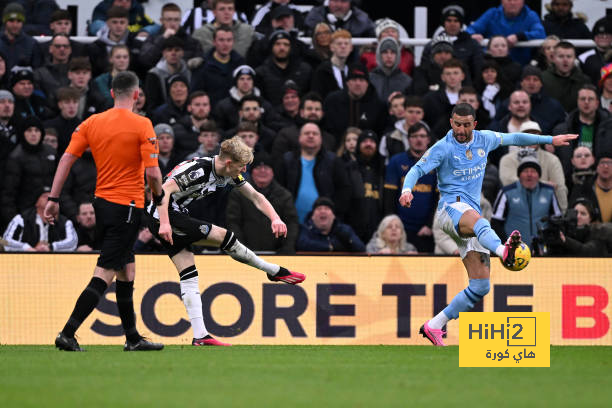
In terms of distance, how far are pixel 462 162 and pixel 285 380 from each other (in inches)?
158

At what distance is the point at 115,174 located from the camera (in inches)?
381

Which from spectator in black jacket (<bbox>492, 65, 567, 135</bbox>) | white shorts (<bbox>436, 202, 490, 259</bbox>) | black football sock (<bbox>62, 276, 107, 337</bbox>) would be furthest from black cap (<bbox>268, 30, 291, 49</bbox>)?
black football sock (<bbox>62, 276, 107, 337</bbox>)

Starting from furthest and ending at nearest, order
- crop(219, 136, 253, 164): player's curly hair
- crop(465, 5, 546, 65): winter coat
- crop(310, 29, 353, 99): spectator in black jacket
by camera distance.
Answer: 1. crop(465, 5, 546, 65): winter coat
2. crop(310, 29, 353, 99): spectator in black jacket
3. crop(219, 136, 253, 164): player's curly hair

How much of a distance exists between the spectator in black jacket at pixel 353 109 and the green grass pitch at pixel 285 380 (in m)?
5.81

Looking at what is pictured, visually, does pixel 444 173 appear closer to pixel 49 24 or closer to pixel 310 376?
pixel 310 376

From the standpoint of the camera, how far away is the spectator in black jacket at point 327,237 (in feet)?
46.3

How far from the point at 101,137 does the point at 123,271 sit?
1.26m

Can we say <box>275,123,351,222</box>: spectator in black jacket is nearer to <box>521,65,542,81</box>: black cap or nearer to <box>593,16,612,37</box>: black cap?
<box>521,65,542,81</box>: black cap

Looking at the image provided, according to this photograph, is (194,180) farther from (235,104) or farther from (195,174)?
(235,104)

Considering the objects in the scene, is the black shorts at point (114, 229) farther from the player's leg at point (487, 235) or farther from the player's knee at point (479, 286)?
the player's knee at point (479, 286)

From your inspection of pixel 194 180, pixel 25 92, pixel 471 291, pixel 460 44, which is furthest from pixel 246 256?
pixel 460 44

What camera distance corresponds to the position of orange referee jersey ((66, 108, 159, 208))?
31.6ft

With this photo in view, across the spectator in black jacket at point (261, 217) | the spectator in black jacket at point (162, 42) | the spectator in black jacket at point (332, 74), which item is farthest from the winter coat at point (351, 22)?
the spectator in black jacket at point (261, 217)

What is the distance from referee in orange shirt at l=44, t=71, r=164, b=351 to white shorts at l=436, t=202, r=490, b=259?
9.86 feet
